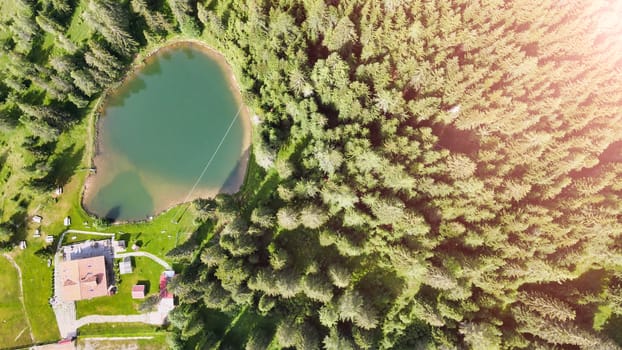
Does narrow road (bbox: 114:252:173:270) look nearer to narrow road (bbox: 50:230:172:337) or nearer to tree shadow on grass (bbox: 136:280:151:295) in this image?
narrow road (bbox: 50:230:172:337)

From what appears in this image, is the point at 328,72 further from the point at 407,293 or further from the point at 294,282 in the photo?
the point at 407,293

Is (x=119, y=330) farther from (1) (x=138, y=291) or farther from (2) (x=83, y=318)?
(1) (x=138, y=291)

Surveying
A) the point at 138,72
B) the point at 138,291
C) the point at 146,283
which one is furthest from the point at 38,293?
the point at 138,72

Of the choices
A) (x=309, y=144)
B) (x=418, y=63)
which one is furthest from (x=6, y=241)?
(x=418, y=63)

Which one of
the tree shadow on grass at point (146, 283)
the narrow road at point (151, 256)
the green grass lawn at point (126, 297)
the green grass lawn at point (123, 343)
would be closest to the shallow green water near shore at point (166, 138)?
the narrow road at point (151, 256)

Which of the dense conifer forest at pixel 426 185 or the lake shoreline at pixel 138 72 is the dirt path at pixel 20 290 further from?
the dense conifer forest at pixel 426 185

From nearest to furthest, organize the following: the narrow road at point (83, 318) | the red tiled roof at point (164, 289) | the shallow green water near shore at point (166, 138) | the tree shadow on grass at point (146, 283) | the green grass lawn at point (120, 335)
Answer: the red tiled roof at point (164, 289), the green grass lawn at point (120, 335), the narrow road at point (83, 318), the tree shadow on grass at point (146, 283), the shallow green water near shore at point (166, 138)
